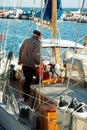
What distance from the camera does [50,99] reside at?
29.2 ft

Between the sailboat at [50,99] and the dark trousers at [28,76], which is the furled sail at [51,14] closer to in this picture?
the sailboat at [50,99]

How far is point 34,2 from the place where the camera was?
11.9 metres

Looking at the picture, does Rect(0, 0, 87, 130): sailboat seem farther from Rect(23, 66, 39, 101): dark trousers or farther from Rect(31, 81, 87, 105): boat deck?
Rect(23, 66, 39, 101): dark trousers

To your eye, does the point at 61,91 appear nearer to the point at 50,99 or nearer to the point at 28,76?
the point at 50,99

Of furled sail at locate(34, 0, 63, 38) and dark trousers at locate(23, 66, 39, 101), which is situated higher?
furled sail at locate(34, 0, 63, 38)

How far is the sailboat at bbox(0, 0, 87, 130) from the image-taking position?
25.9ft

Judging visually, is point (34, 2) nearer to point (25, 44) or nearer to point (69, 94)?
point (25, 44)

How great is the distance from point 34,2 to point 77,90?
10.8 feet

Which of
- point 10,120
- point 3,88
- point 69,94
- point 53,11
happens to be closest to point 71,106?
point 69,94

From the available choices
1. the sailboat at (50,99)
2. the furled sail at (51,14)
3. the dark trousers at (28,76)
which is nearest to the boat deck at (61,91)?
the sailboat at (50,99)

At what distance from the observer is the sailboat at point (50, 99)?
7.89 metres

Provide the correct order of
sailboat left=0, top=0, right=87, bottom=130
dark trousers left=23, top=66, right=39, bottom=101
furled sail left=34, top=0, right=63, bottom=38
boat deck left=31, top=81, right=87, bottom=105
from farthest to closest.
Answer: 1. furled sail left=34, top=0, right=63, bottom=38
2. dark trousers left=23, top=66, right=39, bottom=101
3. boat deck left=31, top=81, right=87, bottom=105
4. sailboat left=0, top=0, right=87, bottom=130

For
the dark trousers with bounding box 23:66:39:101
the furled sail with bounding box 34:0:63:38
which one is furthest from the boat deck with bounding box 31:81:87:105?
the furled sail with bounding box 34:0:63:38

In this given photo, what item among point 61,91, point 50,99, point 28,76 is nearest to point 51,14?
point 28,76
